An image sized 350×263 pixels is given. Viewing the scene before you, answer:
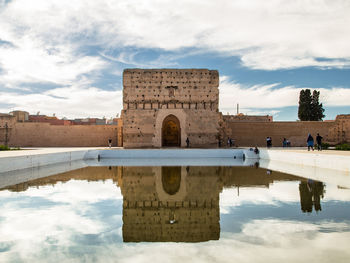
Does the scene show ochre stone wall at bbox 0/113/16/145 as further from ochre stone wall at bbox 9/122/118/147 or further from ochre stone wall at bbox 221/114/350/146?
ochre stone wall at bbox 221/114/350/146

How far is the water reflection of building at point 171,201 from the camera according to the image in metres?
3.28

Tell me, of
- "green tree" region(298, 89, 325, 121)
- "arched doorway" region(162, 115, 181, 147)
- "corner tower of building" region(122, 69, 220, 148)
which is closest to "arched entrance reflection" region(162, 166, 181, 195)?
"corner tower of building" region(122, 69, 220, 148)

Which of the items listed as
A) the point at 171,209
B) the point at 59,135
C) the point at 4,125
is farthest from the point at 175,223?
the point at 4,125

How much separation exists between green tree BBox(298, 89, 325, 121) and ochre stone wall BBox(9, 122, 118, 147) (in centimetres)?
1740

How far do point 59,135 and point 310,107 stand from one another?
21.5 m

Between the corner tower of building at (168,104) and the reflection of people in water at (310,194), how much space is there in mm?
12121

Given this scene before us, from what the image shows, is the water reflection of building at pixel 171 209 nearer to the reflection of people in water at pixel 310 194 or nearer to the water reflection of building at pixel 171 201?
the water reflection of building at pixel 171 201

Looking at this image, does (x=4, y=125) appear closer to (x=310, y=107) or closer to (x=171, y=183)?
(x=171, y=183)

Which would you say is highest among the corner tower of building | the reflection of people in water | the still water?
the corner tower of building

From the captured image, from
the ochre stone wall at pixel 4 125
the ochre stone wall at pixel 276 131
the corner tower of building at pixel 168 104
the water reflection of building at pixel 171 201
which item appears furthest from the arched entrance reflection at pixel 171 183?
the ochre stone wall at pixel 4 125

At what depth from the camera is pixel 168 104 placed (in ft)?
60.7

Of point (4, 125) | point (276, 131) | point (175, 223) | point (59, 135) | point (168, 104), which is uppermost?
point (168, 104)

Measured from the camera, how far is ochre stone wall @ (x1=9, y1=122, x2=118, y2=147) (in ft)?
66.0

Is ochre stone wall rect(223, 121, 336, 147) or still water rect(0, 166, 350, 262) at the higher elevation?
ochre stone wall rect(223, 121, 336, 147)
